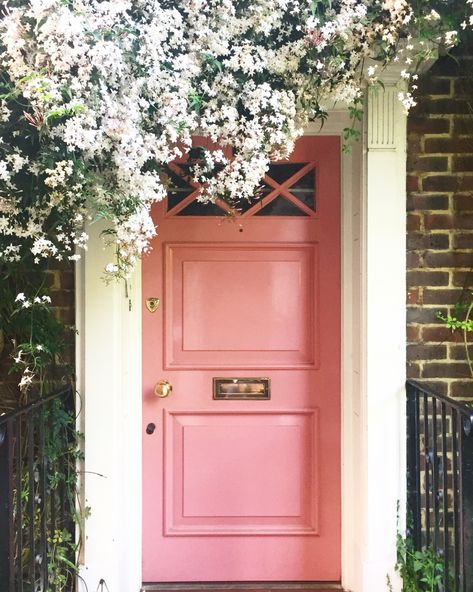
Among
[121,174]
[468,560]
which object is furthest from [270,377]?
[121,174]

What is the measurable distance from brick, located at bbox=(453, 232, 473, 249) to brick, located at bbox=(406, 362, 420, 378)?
0.58m

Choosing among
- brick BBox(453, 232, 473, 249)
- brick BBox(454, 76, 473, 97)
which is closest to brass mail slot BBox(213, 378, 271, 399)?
brick BBox(453, 232, 473, 249)

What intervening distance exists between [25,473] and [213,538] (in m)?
0.96

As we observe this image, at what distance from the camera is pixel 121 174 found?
178cm

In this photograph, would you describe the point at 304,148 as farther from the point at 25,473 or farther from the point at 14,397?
the point at 25,473

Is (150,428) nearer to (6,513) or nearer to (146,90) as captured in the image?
(6,513)

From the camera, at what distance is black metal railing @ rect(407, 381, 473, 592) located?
188 centimetres

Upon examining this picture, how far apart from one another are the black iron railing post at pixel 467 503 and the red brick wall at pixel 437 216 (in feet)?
2.20

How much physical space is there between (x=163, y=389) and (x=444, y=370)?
1332 mm

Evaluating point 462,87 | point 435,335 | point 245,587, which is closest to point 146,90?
point 462,87

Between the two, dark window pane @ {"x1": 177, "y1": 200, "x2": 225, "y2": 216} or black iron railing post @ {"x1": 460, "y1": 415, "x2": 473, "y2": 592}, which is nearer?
black iron railing post @ {"x1": 460, "y1": 415, "x2": 473, "y2": 592}

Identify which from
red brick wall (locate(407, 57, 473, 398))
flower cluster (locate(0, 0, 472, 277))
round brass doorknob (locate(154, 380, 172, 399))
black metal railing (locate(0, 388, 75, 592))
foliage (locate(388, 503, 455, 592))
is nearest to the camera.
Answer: flower cluster (locate(0, 0, 472, 277))

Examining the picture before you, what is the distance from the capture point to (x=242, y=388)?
105 inches

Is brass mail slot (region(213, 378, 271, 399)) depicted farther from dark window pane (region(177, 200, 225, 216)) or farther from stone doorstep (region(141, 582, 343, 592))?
stone doorstep (region(141, 582, 343, 592))
